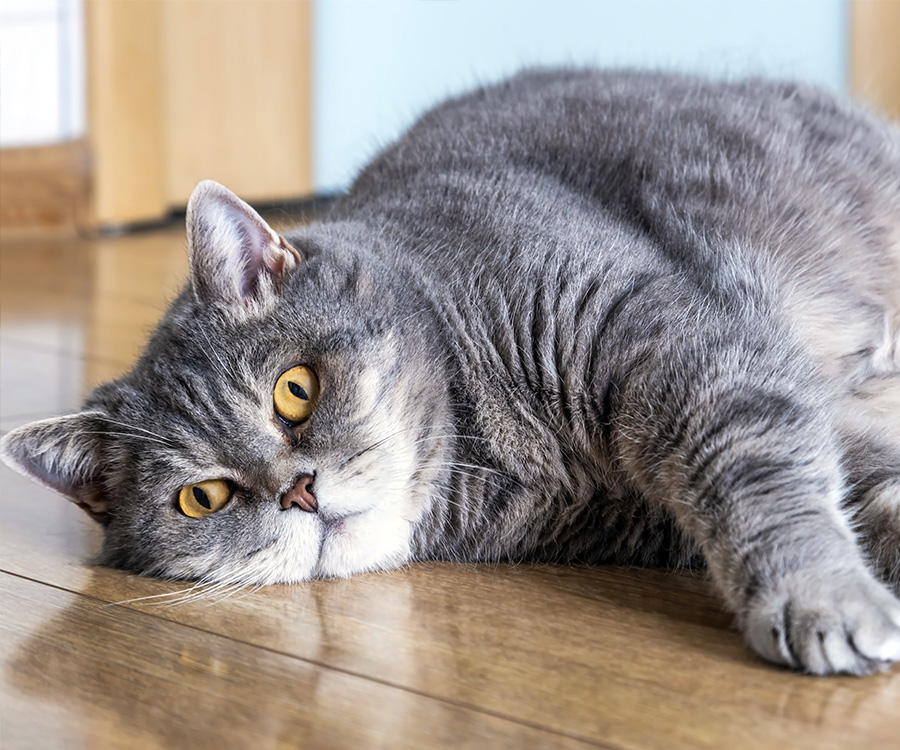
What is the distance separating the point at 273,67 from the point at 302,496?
3536 mm

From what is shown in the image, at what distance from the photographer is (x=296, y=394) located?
136 centimetres

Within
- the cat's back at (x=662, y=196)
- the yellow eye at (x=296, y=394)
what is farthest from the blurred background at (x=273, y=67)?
the yellow eye at (x=296, y=394)

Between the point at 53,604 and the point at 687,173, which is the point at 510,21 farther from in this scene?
the point at 53,604

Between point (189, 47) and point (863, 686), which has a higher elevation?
point (189, 47)

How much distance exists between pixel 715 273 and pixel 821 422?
0.86ft

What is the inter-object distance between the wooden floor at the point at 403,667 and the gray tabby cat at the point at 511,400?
6 cm

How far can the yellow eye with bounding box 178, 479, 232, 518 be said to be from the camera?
137 cm

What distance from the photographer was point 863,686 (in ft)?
3.45

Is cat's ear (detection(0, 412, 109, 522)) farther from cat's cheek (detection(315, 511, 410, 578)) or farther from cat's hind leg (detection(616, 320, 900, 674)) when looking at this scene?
cat's hind leg (detection(616, 320, 900, 674))

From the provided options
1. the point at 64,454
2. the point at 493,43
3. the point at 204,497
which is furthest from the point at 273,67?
the point at 204,497

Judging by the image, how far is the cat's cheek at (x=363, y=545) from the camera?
1357 mm

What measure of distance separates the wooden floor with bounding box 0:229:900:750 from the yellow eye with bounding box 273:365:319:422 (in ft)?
0.70

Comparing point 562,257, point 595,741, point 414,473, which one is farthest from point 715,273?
point 595,741

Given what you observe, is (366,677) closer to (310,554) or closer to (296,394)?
(310,554)
